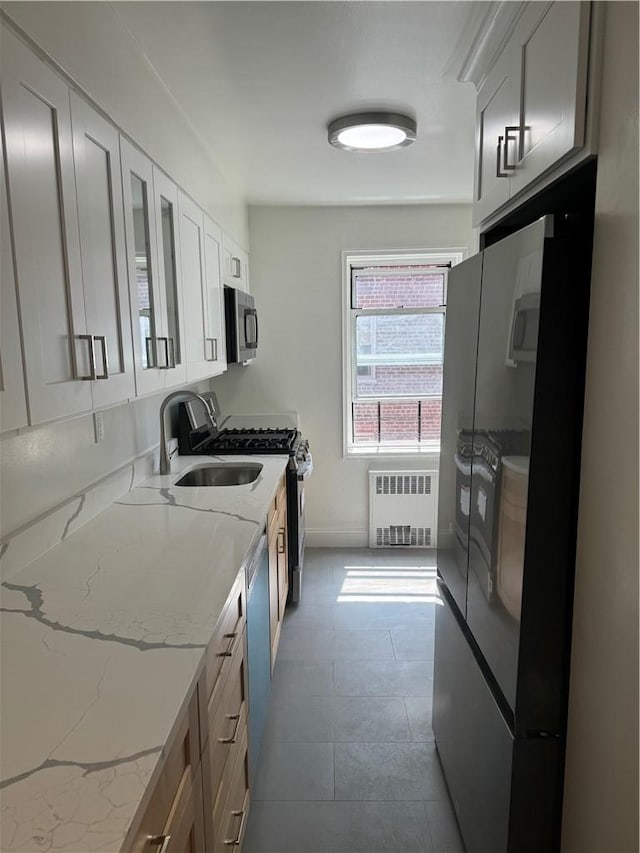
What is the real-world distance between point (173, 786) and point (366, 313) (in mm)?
3730

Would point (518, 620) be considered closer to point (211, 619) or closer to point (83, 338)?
point (211, 619)

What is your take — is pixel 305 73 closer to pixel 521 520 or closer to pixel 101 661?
pixel 521 520

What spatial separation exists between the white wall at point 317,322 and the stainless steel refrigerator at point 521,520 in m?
2.59

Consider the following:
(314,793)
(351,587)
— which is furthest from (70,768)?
(351,587)

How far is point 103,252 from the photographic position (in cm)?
155

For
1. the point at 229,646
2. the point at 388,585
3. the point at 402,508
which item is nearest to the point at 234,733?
the point at 229,646

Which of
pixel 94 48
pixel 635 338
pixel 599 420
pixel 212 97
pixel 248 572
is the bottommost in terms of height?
pixel 248 572

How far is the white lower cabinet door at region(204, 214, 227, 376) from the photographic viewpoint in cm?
280

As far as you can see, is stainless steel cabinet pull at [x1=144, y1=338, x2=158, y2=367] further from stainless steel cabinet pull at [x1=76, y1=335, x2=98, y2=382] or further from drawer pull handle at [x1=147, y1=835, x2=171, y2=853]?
drawer pull handle at [x1=147, y1=835, x2=171, y2=853]

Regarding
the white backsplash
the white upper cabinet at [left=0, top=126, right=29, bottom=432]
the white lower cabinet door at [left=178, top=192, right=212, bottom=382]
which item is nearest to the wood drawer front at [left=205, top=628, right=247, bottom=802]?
the white backsplash

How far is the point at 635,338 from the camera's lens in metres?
1.07

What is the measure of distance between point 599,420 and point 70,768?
1.17 m

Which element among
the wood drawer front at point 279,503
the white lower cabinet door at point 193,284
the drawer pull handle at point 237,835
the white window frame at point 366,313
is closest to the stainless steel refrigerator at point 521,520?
the drawer pull handle at point 237,835

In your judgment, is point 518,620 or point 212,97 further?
point 212,97
